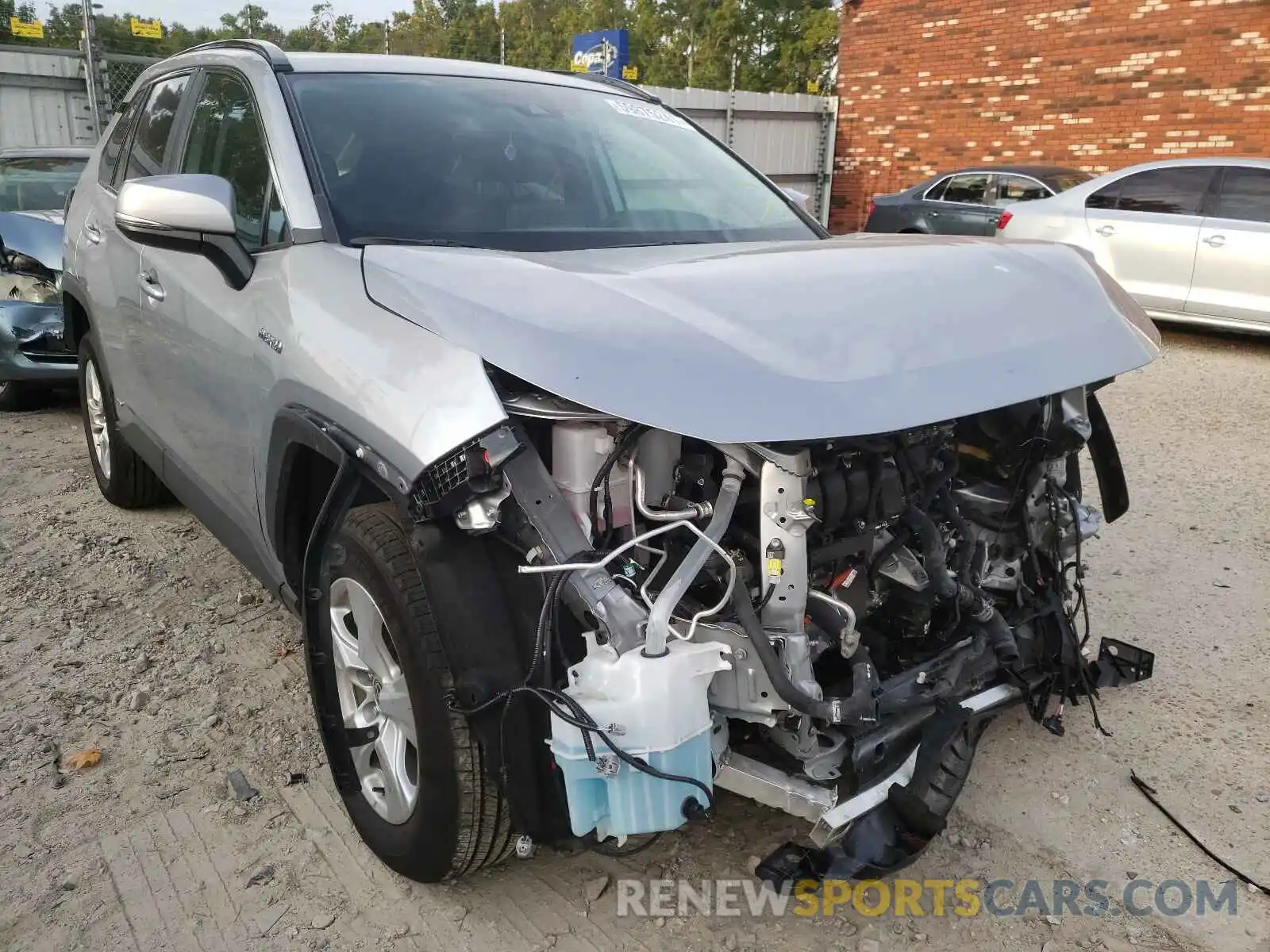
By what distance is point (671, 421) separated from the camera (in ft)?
6.02

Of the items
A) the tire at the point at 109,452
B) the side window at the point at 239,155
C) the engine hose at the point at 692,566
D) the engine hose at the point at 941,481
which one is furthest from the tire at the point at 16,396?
the engine hose at the point at 941,481

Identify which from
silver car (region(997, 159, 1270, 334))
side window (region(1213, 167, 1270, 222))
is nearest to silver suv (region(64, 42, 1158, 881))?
silver car (region(997, 159, 1270, 334))

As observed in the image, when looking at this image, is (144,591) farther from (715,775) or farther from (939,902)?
(939,902)

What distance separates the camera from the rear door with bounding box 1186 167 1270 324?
822 centimetres

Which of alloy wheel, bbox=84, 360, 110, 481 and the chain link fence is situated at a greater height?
the chain link fence

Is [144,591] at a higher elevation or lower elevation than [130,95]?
lower

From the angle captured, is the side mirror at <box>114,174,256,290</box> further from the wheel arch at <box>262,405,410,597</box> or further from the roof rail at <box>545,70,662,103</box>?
the roof rail at <box>545,70,662,103</box>

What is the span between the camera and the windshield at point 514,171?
2.77 meters

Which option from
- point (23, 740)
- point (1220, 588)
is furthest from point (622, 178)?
point (1220, 588)

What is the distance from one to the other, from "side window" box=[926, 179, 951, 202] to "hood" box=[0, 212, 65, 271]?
372 inches

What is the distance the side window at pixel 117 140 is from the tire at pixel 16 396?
2.92 meters

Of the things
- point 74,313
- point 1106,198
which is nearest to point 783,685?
point 74,313

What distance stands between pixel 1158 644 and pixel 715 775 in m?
2.22

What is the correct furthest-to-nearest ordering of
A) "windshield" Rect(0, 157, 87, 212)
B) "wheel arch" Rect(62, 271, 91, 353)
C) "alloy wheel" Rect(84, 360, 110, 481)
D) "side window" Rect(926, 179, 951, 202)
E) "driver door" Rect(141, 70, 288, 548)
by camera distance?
1. "side window" Rect(926, 179, 951, 202)
2. "windshield" Rect(0, 157, 87, 212)
3. "alloy wheel" Rect(84, 360, 110, 481)
4. "wheel arch" Rect(62, 271, 91, 353)
5. "driver door" Rect(141, 70, 288, 548)
